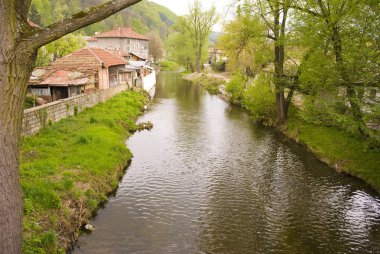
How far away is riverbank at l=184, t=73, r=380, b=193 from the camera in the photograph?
15625 mm

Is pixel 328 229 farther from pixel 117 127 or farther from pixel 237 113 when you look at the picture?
pixel 237 113

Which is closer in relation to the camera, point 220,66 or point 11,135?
point 11,135

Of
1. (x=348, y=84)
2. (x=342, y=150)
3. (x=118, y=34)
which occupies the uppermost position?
(x=118, y=34)

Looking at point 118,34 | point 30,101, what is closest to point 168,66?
point 118,34

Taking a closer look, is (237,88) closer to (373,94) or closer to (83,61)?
(83,61)

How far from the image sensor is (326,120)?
644 inches

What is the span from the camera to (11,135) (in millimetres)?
5113

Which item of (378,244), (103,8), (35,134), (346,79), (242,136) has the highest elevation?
(103,8)

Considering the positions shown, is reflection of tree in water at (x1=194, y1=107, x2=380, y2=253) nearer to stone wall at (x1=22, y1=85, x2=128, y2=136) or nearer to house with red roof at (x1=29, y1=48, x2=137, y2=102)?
stone wall at (x1=22, y1=85, x2=128, y2=136)

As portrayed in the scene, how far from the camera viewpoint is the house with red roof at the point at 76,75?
23.0m

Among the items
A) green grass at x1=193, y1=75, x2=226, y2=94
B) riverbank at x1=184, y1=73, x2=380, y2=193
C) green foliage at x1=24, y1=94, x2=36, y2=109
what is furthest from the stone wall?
green grass at x1=193, y1=75, x2=226, y2=94

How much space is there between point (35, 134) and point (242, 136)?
45.3ft

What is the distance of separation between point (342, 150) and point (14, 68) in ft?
57.2

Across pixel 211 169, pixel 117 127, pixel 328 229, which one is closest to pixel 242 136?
pixel 211 169
